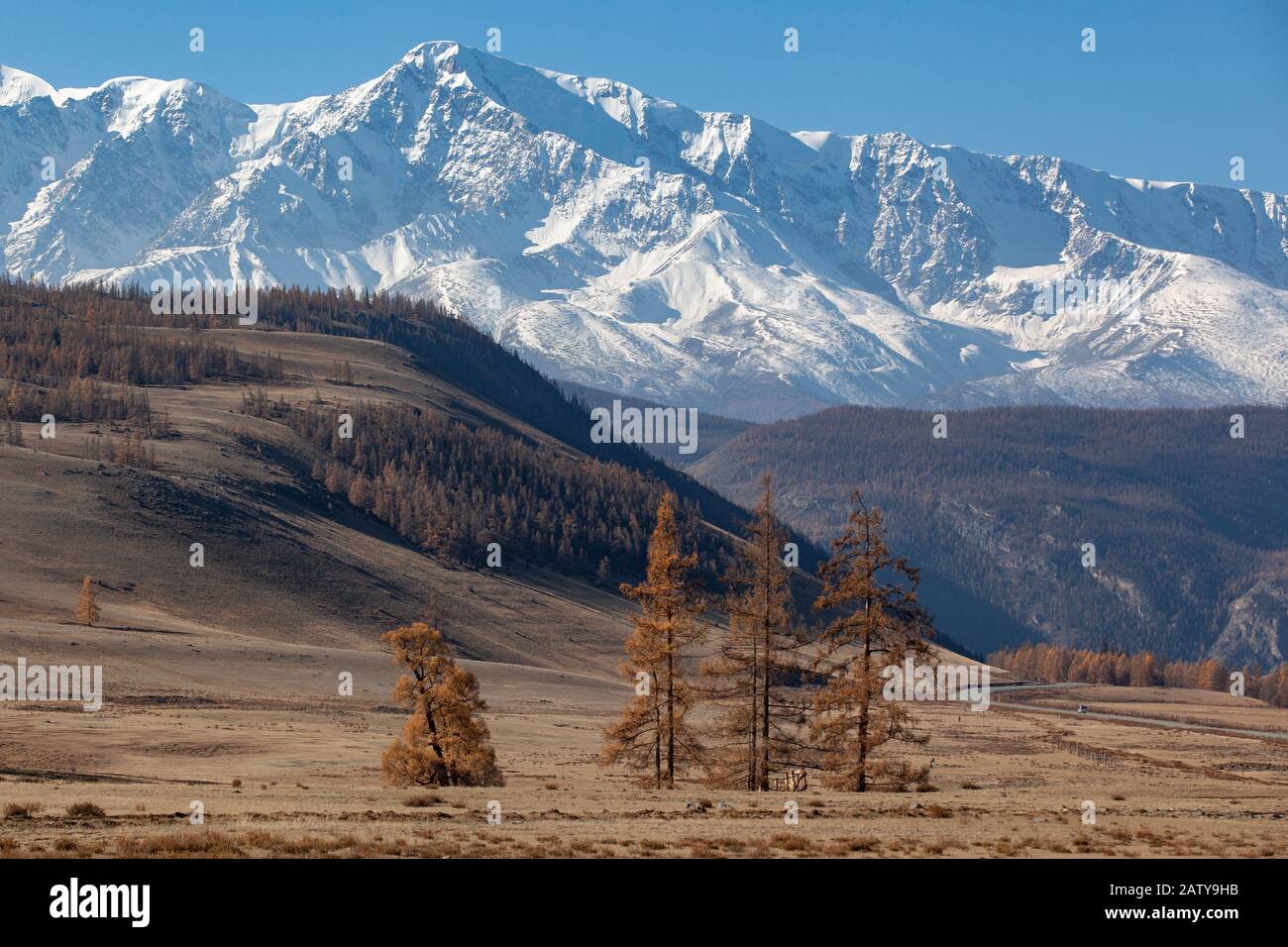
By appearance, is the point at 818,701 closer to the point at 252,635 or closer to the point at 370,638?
the point at 252,635

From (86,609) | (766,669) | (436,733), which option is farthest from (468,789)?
(86,609)

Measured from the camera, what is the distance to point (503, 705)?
139 meters

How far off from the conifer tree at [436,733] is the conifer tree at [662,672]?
6085 mm

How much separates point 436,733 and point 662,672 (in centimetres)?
1041

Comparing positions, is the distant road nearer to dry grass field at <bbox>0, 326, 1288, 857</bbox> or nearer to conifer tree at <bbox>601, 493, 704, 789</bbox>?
dry grass field at <bbox>0, 326, 1288, 857</bbox>

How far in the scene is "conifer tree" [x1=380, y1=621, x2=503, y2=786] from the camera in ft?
208

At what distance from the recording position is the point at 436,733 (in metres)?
64.1

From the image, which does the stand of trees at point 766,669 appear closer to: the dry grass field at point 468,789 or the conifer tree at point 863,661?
the conifer tree at point 863,661

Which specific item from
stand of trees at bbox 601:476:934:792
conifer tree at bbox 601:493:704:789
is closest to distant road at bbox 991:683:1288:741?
stand of trees at bbox 601:476:934:792

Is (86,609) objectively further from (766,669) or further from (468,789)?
(766,669)

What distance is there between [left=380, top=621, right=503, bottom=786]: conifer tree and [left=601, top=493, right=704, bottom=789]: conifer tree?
20.0 feet
